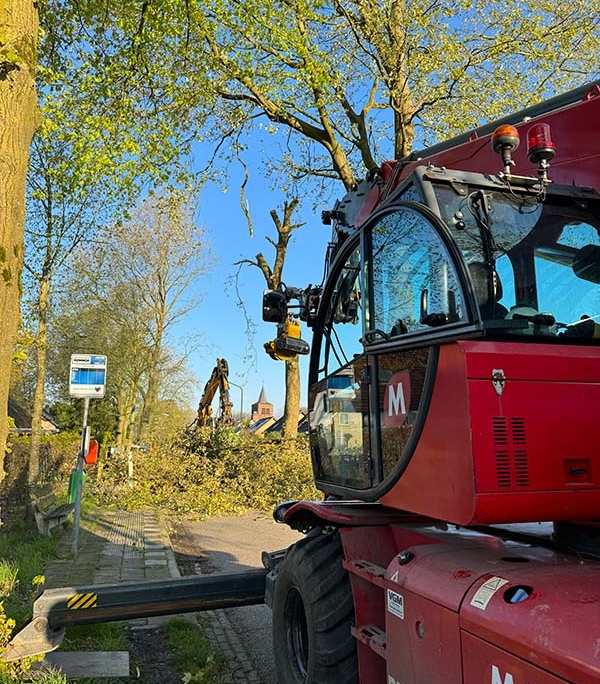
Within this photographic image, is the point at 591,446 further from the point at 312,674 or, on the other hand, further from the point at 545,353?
the point at 312,674

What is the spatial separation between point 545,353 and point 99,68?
29.9 ft

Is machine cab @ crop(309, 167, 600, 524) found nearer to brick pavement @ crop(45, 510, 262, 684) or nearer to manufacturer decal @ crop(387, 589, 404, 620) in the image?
manufacturer decal @ crop(387, 589, 404, 620)

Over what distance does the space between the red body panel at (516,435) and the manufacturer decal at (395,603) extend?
1.59ft

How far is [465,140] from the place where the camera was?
4742 mm

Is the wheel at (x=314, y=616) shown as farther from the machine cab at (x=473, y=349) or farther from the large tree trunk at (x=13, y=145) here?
the large tree trunk at (x=13, y=145)

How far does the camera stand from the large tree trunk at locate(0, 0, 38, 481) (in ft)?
12.1

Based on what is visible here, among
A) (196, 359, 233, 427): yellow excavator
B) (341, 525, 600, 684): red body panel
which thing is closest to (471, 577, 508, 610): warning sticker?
(341, 525, 600, 684): red body panel

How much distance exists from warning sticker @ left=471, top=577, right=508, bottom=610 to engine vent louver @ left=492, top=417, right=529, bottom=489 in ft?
1.17

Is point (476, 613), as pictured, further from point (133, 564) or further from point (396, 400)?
point (133, 564)

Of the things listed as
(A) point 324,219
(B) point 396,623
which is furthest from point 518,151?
(B) point 396,623

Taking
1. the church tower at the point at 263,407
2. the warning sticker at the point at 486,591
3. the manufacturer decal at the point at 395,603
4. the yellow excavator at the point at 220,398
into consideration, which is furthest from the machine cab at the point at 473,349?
A: the church tower at the point at 263,407

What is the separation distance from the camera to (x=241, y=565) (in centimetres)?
870

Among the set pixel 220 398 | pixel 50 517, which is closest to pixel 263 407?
pixel 220 398

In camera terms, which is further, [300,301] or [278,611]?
[300,301]
